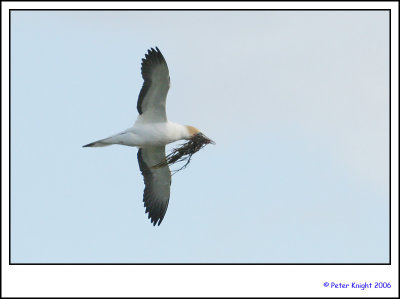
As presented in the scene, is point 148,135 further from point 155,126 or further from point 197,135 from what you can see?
point 197,135

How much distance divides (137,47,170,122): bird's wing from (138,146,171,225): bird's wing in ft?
4.28

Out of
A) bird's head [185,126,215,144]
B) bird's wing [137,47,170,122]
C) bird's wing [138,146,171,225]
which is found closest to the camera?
bird's wing [137,47,170,122]

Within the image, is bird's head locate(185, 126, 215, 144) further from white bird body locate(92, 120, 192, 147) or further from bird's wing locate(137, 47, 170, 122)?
bird's wing locate(137, 47, 170, 122)

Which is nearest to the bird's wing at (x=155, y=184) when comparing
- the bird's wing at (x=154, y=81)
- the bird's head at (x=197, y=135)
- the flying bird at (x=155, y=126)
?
the flying bird at (x=155, y=126)

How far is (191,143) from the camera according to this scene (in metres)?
18.0

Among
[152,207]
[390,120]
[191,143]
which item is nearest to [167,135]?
[191,143]

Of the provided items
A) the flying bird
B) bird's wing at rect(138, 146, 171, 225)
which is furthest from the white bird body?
bird's wing at rect(138, 146, 171, 225)

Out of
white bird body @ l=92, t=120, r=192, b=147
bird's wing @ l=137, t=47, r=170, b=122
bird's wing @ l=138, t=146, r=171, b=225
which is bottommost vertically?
bird's wing @ l=138, t=146, r=171, b=225

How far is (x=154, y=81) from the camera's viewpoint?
706 inches

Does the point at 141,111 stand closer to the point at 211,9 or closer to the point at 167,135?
the point at 167,135

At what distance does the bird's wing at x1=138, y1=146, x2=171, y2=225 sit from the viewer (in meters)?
19.2

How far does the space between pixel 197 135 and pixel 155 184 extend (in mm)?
1674

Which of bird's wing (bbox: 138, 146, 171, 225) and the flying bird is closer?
the flying bird

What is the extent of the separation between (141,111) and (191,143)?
3.61ft
